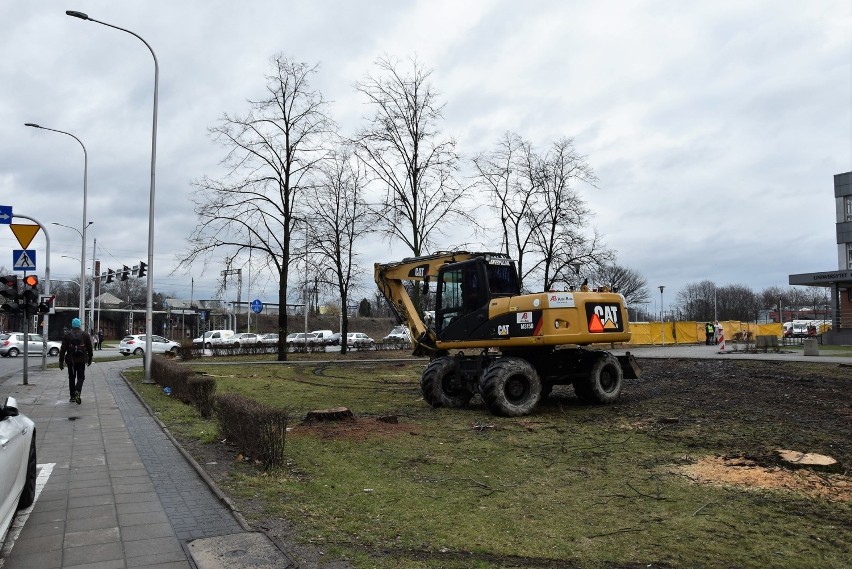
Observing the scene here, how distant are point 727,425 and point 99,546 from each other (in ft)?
31.4

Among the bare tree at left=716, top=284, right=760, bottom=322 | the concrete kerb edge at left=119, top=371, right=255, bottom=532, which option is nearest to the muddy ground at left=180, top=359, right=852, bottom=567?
the concrete kerb edge at left=119, top=371, right=255, bottom=532

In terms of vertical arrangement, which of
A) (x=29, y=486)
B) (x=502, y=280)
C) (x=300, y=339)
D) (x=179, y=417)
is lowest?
(x=179, y=417)

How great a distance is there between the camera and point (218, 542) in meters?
5.18

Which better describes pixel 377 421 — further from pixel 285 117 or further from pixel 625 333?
pixel 285 117

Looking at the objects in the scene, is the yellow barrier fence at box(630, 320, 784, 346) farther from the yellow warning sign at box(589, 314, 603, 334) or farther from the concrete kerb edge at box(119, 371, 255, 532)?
the concrete kerb edge at box(119, 371, 255, 532)

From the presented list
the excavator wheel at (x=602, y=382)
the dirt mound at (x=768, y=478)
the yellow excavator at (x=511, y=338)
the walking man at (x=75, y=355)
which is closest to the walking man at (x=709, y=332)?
the yellow excavator at (x=511, y=338)

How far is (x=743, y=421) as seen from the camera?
37.0ft

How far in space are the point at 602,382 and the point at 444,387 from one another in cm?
346

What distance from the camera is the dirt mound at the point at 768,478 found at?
6831mm

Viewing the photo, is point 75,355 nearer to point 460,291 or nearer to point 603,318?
point 460,291

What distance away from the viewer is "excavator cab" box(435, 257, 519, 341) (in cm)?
1366


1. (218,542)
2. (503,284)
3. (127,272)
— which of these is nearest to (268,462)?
(218,542)

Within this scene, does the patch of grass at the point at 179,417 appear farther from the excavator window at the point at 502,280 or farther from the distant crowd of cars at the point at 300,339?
the distant crowd of cars at the point at 300,339

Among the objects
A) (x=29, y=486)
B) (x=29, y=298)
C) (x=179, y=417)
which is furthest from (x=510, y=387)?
(x=29, y=298)
